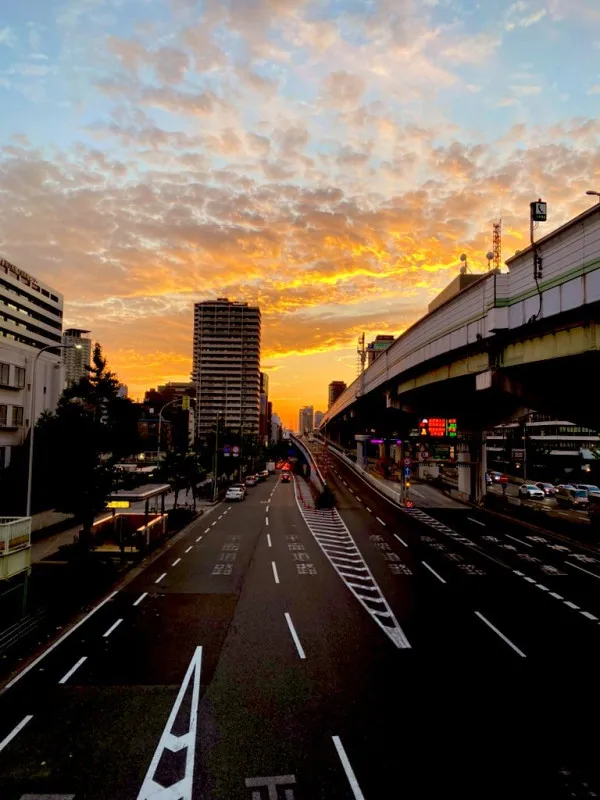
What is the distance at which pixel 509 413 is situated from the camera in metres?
43.0

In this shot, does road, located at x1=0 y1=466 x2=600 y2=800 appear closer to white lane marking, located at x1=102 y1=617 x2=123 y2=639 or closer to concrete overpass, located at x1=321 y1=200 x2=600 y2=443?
white lane marking, located at x1=102 y1=617 x2=123 y2=639

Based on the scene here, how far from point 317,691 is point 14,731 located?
677cm

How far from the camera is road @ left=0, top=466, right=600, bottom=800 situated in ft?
29.5

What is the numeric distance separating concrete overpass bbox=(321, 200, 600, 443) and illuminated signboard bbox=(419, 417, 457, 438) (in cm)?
241

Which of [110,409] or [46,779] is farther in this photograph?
[110,409]

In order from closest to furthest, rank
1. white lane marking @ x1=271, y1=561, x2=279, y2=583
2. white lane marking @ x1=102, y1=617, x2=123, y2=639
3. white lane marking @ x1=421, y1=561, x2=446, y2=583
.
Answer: white lane marking @ x1=102, y1=617, x2=123, y2=639, white lane marking @ x1=421, y1=561, x2=446, y2=583, white lane marking @ x1=271, y1=561, x2=279, y2=583

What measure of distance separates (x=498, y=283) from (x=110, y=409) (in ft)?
70.5

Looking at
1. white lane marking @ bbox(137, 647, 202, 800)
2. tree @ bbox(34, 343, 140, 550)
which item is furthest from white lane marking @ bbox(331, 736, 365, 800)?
tree @ bbox(34, 343, 140, 550)

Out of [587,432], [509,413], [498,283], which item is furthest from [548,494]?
[498,283]

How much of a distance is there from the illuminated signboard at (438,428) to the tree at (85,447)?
24.9 metres

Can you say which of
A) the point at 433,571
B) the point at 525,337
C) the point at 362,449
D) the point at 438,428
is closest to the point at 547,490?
the point at 438,428

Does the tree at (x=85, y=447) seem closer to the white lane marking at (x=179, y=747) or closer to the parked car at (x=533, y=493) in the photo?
the white lane marking at (x=179, y=747)

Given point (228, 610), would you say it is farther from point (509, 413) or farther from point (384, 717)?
point (509, 413)

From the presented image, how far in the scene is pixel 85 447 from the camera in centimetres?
2638
